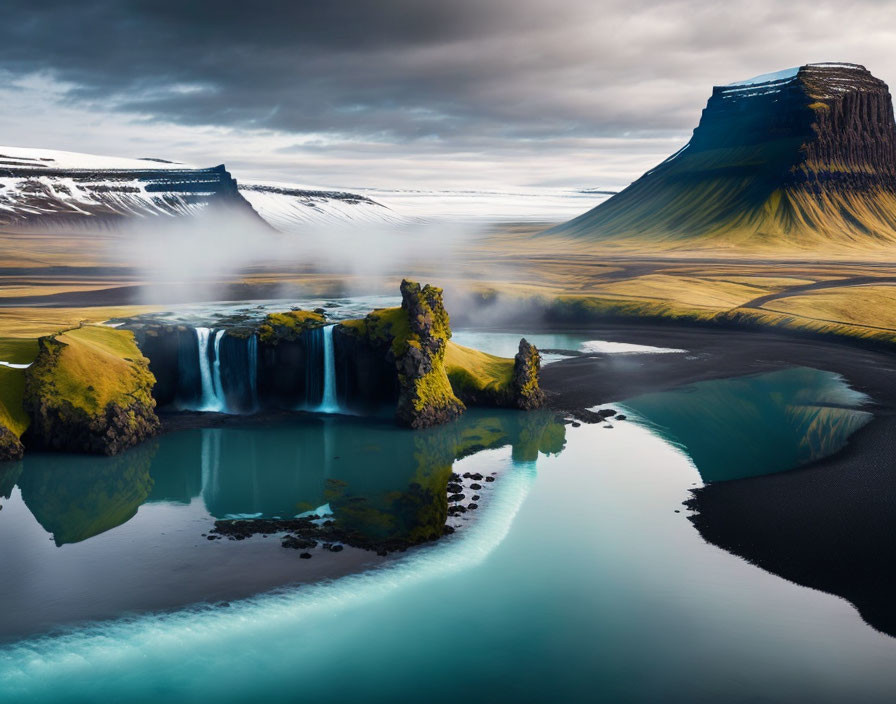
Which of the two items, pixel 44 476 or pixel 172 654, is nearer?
pixel 172 654

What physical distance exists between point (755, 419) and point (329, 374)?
4959 cm

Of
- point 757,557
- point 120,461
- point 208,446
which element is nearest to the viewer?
point 757,557

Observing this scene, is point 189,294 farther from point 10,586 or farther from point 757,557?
point 757,557

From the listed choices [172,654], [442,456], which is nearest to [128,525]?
[172,654]

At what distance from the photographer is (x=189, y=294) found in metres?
182

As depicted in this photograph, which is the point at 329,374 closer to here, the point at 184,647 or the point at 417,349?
the point at 417,349

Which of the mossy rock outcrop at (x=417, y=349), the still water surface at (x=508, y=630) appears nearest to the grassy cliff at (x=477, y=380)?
the mossy rock outcrop at (x=417, y=349)

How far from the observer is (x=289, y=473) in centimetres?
6788

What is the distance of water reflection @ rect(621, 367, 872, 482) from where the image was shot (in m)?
71.9

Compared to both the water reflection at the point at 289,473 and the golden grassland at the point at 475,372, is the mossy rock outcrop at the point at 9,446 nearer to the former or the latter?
the water reflection at the point at 289,473

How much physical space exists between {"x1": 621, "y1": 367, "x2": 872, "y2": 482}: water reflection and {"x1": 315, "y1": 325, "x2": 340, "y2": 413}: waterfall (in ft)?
114

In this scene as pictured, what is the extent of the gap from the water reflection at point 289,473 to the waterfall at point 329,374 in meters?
4.38

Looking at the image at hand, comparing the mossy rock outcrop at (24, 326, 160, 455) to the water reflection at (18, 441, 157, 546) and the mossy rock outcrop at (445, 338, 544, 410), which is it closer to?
the water reflection at (18, 441, 157, 546)

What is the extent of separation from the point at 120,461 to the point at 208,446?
8.50 m
